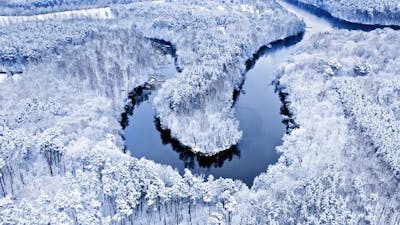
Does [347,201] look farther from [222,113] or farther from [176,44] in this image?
[176,44]

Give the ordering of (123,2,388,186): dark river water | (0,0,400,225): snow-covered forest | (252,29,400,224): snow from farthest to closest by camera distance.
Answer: (123,2,388,186): dark river water
(0,0,400,225): snow-covered forest
(252,29,400,224): snow

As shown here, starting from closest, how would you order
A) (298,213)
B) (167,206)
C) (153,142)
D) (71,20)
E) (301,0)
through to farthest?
(298,213) < (167,206) < (153,142) < (71,20) < (301,0)

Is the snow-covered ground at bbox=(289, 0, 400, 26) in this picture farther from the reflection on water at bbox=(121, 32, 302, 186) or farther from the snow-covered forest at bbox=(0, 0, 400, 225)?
the reflection on water at bbox=(121, 32, 302, 186)

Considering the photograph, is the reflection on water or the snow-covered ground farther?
the snow-covered ground

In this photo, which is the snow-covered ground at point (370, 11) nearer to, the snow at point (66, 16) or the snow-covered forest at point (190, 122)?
the snow-covered forest at point (190, 122)

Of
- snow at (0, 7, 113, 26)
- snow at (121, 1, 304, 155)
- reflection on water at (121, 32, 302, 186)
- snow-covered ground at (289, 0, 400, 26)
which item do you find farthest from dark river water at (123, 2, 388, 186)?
snow-covered ground at (289, 0, 400, 26)

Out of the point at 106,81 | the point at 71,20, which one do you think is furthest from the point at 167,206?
the point at 71,20

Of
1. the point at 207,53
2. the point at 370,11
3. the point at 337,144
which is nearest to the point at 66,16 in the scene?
the point at 207,53
